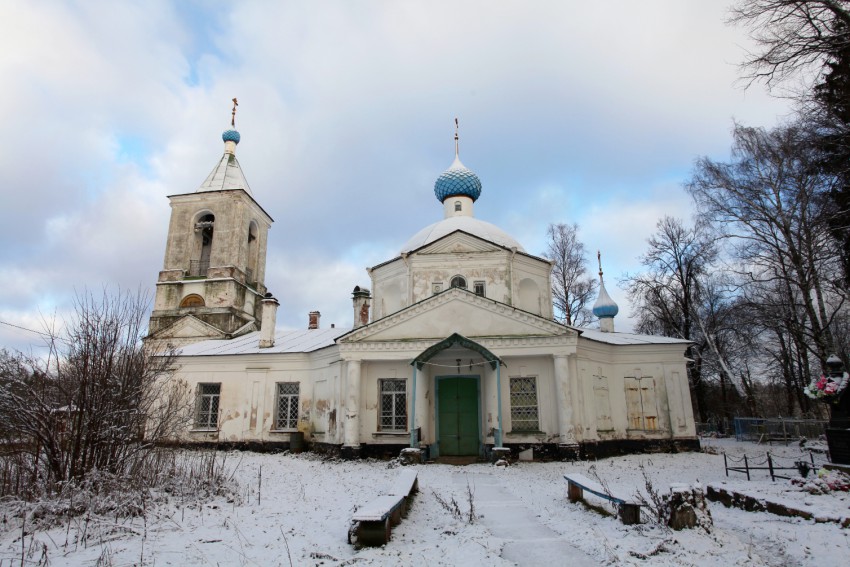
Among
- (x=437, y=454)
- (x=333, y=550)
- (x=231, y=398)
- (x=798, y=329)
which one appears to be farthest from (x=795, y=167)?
(x=231, y=398)

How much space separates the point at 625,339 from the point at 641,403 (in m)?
2.48

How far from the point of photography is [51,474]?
24.3ft

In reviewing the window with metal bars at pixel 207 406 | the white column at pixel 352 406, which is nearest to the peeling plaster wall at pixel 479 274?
the white column at pixel 352 406

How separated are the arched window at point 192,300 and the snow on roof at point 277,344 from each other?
4.36 meters

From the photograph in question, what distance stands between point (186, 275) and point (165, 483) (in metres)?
21.2

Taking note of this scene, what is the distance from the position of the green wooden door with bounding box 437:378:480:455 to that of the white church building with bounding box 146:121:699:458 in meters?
0.03

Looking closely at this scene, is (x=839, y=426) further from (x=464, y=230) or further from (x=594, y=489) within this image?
(x=464, y=230)

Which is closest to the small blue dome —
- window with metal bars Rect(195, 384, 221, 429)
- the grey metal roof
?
the grey metal roof

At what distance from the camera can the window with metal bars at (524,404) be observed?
15.7 m

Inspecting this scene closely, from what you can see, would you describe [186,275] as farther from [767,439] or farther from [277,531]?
[767,439]

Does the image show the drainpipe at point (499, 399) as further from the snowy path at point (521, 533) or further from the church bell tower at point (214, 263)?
the church bell tower at point (214, 263)

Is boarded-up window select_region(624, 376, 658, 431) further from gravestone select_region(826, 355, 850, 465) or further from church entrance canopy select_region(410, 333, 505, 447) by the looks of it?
gravestone select_region(826, 355, 850, 465)

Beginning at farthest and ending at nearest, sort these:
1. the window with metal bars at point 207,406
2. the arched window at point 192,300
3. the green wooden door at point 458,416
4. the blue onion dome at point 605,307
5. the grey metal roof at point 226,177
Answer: the grey metal roof at point 226,177, the arched window at point 192,300, the blue onion dome at point 605,307, the window with metal bars at point 207,406, the green wooden door at point 458,416

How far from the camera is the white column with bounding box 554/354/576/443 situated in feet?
48.8
